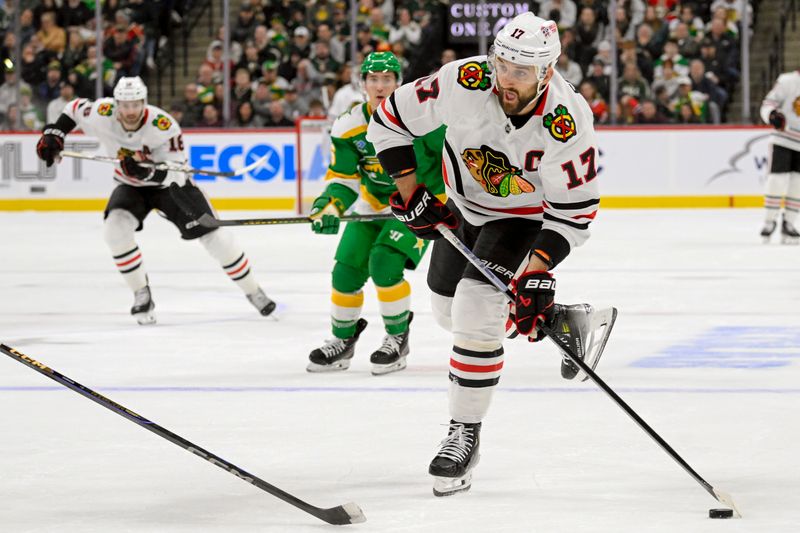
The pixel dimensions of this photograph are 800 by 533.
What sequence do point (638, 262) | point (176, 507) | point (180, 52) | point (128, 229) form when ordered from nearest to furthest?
point (176, 507), point (128, 229), point (638, 262), point (180, 52)

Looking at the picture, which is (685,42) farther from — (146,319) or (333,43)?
(146,319)

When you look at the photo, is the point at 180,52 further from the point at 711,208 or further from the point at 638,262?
the point at 638,262

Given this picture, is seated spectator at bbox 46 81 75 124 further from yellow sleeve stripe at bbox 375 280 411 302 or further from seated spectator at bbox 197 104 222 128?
yellow sleeve stripe at bbox 375 280 411 302

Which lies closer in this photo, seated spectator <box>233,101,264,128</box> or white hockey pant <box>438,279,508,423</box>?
white hockey pant <box>438,279,508,423</box>

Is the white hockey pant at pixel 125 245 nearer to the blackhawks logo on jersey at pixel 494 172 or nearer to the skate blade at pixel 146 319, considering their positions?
the skate blade at pixel 146 319

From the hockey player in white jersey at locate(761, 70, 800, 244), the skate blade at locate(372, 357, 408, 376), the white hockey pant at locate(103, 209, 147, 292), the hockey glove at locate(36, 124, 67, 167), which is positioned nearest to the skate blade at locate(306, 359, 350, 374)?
the skate blade at locate(372, 357, 408, 376)

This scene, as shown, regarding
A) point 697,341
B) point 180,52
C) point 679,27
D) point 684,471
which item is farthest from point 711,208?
point 684,471

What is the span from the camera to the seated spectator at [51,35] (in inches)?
491

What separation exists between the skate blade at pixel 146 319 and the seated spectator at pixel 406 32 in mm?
6909

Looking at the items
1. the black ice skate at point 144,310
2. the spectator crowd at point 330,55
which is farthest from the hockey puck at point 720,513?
the spectator crowd at point 330,55

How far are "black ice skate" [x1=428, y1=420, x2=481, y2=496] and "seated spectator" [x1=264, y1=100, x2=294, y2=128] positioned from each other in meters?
9.21

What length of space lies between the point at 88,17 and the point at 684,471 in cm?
1029

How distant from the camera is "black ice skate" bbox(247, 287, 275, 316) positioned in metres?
5.94

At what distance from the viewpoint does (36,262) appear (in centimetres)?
827
